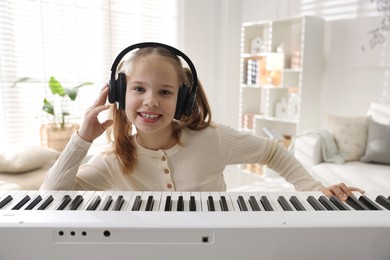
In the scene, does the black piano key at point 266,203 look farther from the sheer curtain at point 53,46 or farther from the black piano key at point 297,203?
the sheer curtain at point 53,46

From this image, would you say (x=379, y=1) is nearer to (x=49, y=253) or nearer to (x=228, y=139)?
(x=228, y=139)

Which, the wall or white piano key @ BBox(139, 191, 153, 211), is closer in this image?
white piano key @ BBox(139, 191, 153, 211)

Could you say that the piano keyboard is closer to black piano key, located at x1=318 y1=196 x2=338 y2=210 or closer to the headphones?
black piano key, located at x1=318 y1=196 x2=338 y2=210

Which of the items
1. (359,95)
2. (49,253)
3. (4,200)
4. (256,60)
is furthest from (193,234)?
(256,60)

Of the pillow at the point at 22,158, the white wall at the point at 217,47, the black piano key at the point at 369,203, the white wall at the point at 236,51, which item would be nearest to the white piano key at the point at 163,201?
the black piano key at the point at 369,203

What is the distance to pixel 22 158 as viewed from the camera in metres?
2.46

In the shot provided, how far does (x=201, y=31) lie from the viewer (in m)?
4.96

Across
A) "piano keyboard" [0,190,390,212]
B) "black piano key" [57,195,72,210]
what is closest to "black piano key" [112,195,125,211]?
"piano keyboard" [0,190,390,212]

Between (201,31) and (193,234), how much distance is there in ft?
15.3

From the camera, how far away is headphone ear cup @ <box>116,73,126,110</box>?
3.45ft

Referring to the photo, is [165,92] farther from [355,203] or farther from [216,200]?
[355,203]

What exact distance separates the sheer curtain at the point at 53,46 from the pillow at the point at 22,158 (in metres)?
1.19

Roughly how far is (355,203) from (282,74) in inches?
135

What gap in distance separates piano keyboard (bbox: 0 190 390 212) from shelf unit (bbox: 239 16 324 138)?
3210mm
